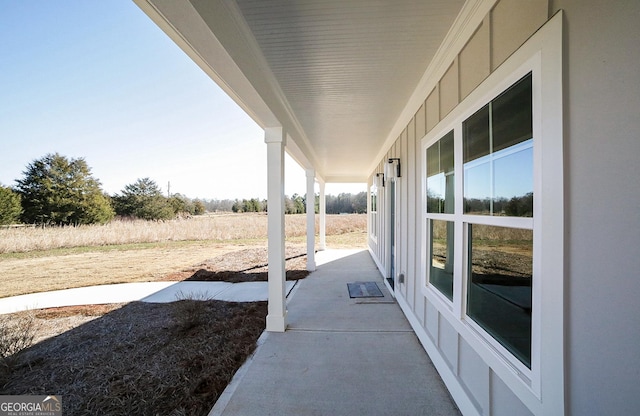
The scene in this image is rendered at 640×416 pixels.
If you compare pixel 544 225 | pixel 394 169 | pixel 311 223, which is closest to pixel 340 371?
pixel 544 225

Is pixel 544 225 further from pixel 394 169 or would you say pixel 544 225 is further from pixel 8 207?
pixel 8 207

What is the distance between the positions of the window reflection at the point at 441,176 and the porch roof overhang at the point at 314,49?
2.35 feet

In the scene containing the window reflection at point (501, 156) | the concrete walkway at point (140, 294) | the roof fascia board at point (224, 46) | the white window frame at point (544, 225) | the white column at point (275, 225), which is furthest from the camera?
the concrete walkway at point (140, 294)

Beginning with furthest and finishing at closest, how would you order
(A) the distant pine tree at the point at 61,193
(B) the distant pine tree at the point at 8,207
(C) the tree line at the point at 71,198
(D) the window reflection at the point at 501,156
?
(A) the distant pine tree at the point at 61,193
(C) the tree line at the point at 71,198
(B) the distant pine tree at the point at 8,207
(D) the window reflection at the point at 501,156

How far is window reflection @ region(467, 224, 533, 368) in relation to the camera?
1188mm

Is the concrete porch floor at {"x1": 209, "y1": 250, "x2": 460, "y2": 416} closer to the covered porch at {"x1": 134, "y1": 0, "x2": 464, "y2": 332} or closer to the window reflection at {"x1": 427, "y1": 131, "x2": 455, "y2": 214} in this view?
the covered porch at {"x1": 134, "y1": 0, "x2": 464, "y2": 332}

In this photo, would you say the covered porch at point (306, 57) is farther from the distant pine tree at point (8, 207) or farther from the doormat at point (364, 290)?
the distant pine tree at point (8, 207)

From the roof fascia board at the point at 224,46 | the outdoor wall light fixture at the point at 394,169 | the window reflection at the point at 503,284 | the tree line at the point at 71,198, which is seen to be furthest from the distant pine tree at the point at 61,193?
the window reflection at the point at 503,284

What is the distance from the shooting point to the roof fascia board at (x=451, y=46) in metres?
1.50

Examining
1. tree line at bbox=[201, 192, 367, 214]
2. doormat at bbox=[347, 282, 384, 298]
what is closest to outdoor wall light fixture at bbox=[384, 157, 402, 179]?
doormat at bbox=[347, 282, 384, 298]

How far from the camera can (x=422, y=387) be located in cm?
201

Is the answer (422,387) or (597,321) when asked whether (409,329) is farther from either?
(597,321)

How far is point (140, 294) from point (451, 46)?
6.14 m

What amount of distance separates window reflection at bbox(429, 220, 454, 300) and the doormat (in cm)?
196
